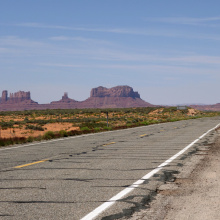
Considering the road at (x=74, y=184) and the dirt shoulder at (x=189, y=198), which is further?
the road at (x=74, y=184)

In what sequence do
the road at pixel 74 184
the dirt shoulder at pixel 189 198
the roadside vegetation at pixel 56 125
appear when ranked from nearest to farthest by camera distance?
the dirt shoulder at pixel 189 198 → the road at pixel 74 184 → the roadside vegetation at pixel 56 125

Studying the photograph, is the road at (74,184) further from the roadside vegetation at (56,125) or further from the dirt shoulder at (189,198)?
the roadside vegetation at (56,125)

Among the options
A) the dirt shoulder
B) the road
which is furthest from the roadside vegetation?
the dirt shoulder

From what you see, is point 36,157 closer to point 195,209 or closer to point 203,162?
point 203,162

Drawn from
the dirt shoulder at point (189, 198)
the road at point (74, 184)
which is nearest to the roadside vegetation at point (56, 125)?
the road at point (74, 184)

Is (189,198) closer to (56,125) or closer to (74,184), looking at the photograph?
(74,184)

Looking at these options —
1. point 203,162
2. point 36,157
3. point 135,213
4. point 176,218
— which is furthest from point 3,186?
Answer: point 203,162

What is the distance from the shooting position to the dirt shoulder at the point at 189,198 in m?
5.10

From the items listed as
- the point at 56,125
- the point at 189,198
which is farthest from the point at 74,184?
the point at 56,125

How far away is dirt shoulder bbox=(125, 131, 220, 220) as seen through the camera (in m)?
5.10

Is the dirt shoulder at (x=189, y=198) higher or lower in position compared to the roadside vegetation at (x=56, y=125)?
higher

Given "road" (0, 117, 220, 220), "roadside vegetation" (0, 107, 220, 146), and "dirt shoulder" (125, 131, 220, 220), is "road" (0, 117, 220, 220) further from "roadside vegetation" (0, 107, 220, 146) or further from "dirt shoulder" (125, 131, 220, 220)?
"roadside vegetation" (0, 107, 220, 146)

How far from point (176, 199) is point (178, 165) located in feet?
13.4

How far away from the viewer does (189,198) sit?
6.13m
